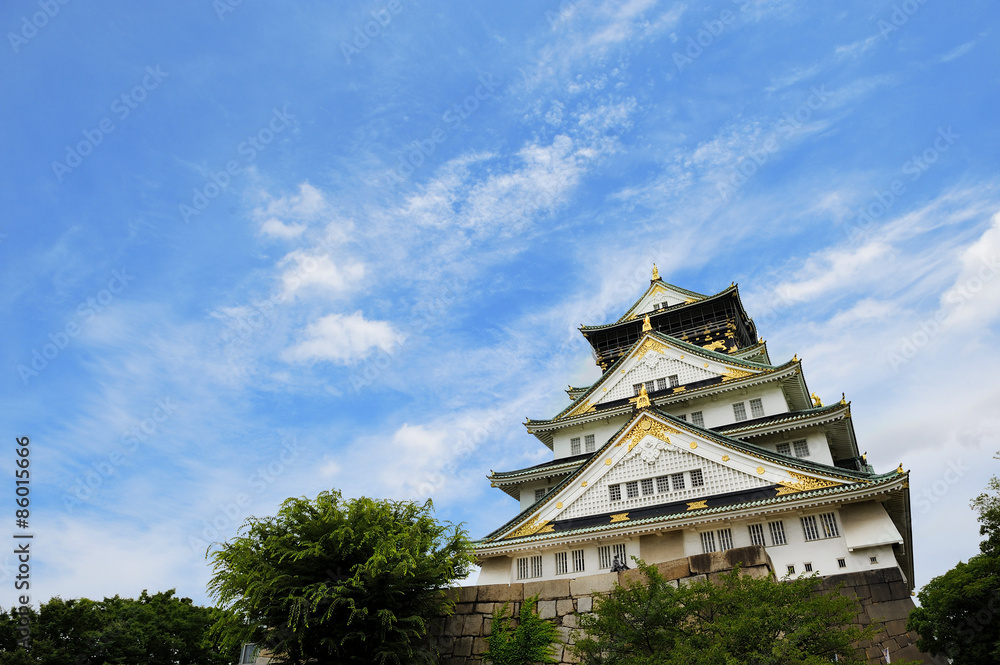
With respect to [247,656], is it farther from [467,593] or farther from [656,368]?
[656,368]

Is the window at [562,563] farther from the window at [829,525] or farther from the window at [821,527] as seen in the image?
the window at [829,525]

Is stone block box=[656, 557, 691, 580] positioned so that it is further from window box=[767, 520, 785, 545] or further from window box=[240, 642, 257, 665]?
window box=[240, 642, 257, 665]

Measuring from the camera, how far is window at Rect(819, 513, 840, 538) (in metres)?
22.6

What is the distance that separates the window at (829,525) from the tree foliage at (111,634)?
76.5 ft

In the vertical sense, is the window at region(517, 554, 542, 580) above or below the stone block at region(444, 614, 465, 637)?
above

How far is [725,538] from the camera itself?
23.8m

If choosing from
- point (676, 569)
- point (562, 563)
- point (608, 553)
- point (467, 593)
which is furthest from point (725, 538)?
point (467, 593)

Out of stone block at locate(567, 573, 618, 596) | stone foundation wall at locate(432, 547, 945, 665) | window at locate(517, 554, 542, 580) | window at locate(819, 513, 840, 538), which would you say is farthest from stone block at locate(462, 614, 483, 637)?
window at locate(819, 513, 840, 538)

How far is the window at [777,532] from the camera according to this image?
23.3 metres

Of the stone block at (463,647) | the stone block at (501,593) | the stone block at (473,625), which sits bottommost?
the stone block at (463,647)

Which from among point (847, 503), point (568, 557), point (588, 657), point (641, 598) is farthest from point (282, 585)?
point (847, 503)

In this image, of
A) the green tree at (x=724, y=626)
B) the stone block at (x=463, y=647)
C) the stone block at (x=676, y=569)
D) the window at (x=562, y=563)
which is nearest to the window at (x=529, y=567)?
the window at (x=562, y=563)

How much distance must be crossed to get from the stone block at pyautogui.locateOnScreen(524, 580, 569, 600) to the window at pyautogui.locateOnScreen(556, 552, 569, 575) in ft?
37.0

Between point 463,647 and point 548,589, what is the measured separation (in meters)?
2.38
